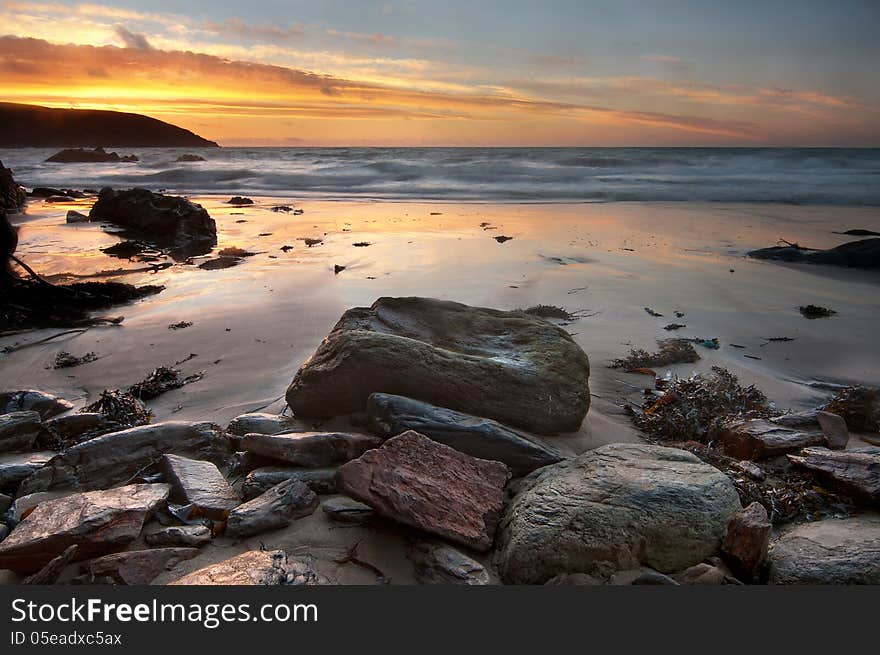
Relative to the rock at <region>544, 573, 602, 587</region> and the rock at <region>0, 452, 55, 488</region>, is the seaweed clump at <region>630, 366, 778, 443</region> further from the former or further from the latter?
the rock at <region>0, 452, 55, 488</region>

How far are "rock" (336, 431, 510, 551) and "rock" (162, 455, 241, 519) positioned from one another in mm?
592

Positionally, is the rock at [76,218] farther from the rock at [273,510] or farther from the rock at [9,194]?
the rock at [273,510]

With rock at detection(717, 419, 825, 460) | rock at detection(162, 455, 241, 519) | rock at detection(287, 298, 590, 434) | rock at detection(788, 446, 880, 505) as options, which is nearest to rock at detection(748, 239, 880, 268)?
rock at detection(717, 419, 825, 460)

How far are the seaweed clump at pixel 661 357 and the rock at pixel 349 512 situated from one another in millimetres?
2961

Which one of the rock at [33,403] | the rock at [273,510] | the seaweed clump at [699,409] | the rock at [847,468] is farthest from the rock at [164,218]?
the rock at [847,468]

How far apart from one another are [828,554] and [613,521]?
0.90 metres

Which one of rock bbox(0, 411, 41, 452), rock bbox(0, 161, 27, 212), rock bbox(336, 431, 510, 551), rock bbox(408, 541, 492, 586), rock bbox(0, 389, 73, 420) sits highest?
rock bbox(0, 161, 27, 212)

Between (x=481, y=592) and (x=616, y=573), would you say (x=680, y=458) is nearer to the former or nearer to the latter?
(x=616, y=573)

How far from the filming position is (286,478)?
2924 mm

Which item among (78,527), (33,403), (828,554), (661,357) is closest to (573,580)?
(828,554)

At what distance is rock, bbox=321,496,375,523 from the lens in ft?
8.53

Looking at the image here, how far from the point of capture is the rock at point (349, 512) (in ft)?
8.53

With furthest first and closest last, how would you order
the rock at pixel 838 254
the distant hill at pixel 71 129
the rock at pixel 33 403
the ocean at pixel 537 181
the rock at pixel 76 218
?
the distant hill at pixel 71 129 → the ocean at pixel 537 181 → the rock at pixel 76 218 → the rock at pixel 838 254 → the rock at pixel 33 403

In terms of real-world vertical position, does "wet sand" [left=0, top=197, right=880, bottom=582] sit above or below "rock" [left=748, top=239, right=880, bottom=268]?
below
